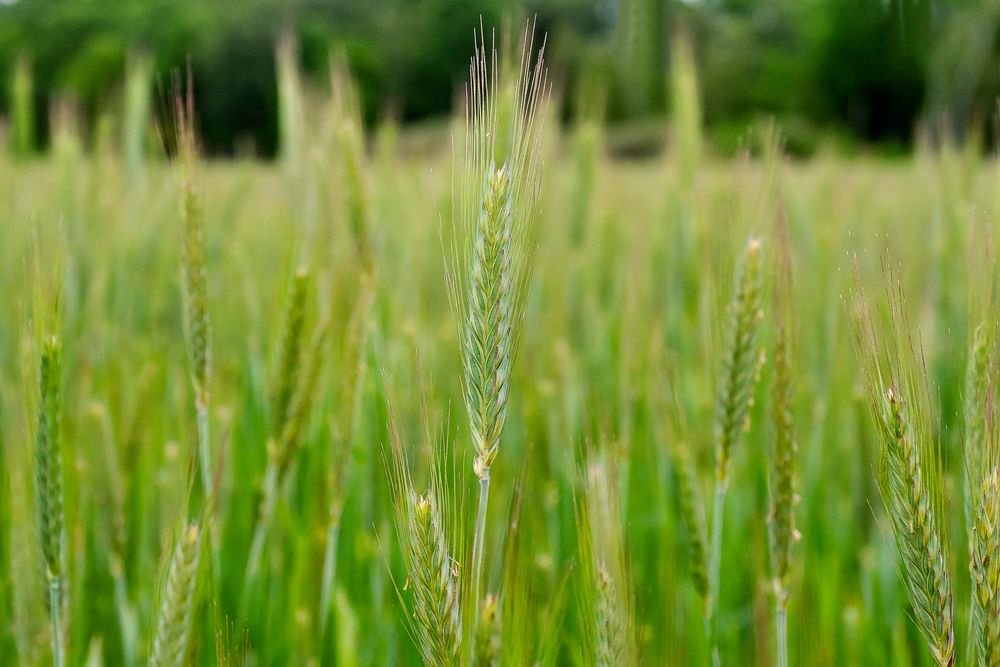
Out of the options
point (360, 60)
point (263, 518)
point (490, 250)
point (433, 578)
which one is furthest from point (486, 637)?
point (360, 60)

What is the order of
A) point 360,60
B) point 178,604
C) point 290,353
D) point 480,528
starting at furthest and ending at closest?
point 360,60, point 290,353, point 178,604, point 480,528

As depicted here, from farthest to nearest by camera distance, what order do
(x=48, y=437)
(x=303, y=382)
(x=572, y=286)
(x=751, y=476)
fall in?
(x=572, y=286)
(x=751, y=476)
(x=303, y=382)
(x=48, y=437)

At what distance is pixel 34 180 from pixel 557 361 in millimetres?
2322

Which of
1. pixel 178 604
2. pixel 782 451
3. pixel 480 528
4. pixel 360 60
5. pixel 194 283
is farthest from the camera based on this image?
pixel 360 60

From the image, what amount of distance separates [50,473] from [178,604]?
0.57 ft

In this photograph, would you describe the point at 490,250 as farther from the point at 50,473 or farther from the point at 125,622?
the point at 125,622

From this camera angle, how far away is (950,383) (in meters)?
1.88

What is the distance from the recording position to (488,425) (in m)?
0.62

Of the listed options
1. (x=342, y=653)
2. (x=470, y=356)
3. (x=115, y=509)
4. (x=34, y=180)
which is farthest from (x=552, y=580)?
(x=34, y=180)

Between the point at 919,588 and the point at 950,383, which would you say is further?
the point at 950,383

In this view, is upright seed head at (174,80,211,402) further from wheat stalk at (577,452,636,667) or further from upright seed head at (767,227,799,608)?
upright seed head at (767,227,799,608)

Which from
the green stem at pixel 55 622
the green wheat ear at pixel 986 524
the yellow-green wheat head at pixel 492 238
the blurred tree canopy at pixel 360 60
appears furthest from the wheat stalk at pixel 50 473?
the blurred tree canopy at pixel 360 60

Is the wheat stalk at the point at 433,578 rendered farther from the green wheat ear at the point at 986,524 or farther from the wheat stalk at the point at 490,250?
the green wheat ear at the point at 986,524

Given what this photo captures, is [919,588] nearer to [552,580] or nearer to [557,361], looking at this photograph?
[552,580]
